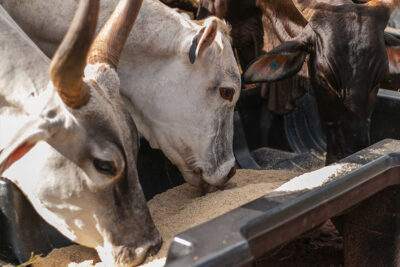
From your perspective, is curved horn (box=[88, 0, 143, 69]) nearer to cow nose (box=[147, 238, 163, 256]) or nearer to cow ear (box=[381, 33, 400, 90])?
cow nose (box=[147, 238, 163, 256])

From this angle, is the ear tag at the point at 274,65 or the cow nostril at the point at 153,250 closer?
the cow nostril at the point at 153,250

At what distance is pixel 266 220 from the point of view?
1723 millimetres

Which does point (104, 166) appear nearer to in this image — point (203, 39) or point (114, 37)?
point (114, 37)

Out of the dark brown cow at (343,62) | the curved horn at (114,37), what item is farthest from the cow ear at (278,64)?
the curved horn at (114,37)

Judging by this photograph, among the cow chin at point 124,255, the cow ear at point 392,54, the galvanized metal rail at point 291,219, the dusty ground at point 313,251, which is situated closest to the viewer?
the galvanized metal rail at point 291,219

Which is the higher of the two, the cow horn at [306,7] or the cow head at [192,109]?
the cow horn at [306,7]

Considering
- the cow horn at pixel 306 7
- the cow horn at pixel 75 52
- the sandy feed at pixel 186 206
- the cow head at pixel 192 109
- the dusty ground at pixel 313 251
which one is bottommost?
the dusty ground at pixel 313 251

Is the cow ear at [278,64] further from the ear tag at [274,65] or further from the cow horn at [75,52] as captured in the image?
the cow horn at [75,52]

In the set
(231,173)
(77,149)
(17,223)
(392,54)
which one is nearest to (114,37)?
(77,149)

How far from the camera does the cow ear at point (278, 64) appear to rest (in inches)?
136

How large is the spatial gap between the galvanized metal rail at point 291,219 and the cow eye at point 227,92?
113 centimetres

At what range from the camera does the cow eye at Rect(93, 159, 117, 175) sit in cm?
222

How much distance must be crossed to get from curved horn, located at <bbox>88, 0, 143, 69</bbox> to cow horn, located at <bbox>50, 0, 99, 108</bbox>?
0.45 metres

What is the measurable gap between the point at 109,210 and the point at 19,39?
2.76 feet
